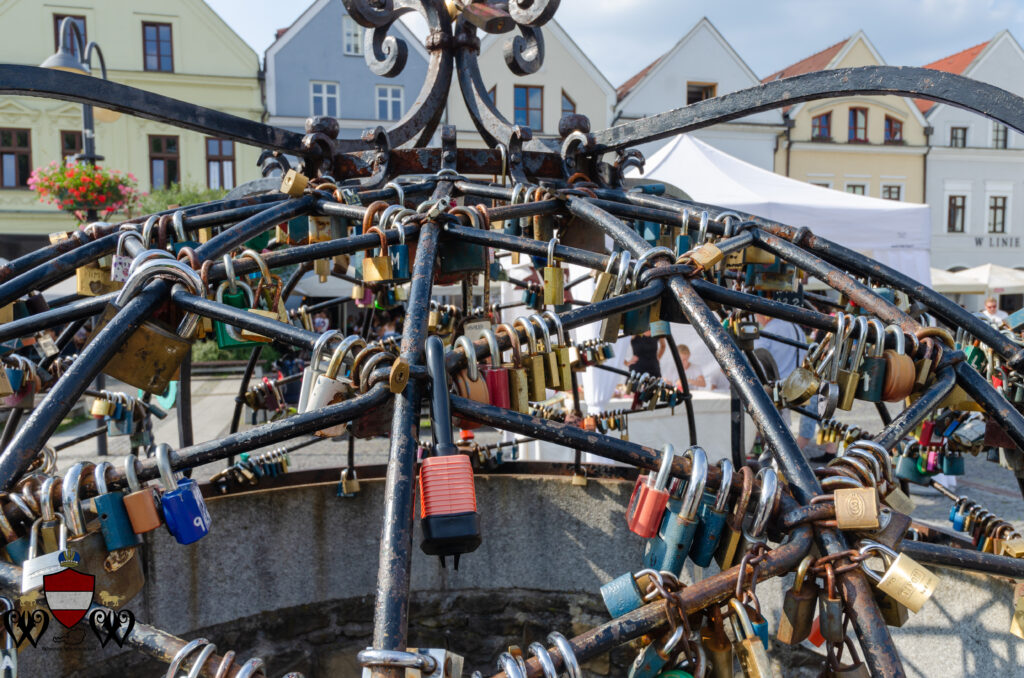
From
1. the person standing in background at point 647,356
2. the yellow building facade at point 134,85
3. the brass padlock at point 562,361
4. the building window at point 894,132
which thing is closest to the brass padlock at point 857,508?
the brass padlock at point 562,361

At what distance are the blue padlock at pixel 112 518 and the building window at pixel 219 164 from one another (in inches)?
941

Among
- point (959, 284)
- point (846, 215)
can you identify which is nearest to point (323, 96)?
point (959, 284)

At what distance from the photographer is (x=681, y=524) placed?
1.18m

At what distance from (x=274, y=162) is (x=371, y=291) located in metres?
1.30

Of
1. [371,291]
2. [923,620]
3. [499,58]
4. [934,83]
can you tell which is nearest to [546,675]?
[934,83]

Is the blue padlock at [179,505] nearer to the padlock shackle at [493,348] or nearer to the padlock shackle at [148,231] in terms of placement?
the padlock shackle at [493,348]

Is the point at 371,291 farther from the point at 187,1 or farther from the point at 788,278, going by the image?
the point at 187,1

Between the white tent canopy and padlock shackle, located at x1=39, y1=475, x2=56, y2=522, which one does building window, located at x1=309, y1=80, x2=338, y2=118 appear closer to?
the white tent canopy

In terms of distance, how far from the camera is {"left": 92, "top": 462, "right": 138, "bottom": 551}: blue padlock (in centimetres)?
114

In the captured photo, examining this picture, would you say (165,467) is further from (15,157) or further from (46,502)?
(15,157)

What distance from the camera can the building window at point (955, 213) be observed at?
26791 mm

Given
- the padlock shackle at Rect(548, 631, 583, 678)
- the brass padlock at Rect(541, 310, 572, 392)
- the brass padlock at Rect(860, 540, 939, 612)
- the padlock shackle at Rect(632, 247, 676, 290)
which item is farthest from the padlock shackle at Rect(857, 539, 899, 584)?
the padlock shackle at Rect(632, 247, 676, 290)

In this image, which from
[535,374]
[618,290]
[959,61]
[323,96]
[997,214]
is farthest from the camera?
[959,61]

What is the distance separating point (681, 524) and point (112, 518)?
36.6 inches
